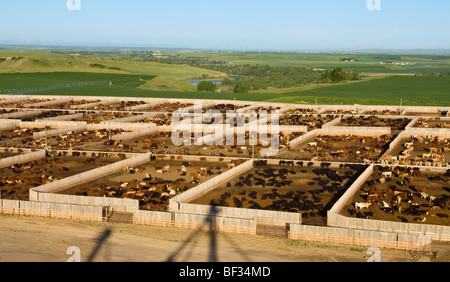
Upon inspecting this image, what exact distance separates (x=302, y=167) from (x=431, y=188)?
8.41m

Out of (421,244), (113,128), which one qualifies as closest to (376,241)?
(421,244)

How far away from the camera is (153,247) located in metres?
21.4

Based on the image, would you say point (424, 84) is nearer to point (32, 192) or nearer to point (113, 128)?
point (113, 128)

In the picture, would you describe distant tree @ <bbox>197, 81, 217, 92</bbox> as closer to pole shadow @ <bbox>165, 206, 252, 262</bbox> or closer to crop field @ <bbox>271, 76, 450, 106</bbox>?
crop field @ <bbox>271, 76, 450, 106</bbox>

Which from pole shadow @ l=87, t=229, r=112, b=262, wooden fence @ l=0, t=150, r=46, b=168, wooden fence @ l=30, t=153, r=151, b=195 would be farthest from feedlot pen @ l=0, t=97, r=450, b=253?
pole shadow @ l=87, t=229, r=112, b=262

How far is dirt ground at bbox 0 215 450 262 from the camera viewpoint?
20.3 m

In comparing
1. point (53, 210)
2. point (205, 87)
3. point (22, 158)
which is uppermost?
point (22, 158)

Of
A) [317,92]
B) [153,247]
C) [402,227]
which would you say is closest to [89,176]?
[153,247]

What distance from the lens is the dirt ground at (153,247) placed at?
2028cm

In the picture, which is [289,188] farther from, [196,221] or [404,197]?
[196,221]

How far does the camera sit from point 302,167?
35875mm

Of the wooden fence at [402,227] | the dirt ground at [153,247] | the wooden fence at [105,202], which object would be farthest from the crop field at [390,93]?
the dirt ground at [153,247]

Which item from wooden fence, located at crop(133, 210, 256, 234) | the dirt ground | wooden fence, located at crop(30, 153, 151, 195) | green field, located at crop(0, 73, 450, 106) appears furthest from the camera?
green field, located at crop(0, 73, 450, 106)

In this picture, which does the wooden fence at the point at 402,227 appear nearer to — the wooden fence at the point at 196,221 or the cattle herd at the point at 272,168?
the cattle herd at the point at 272,168
